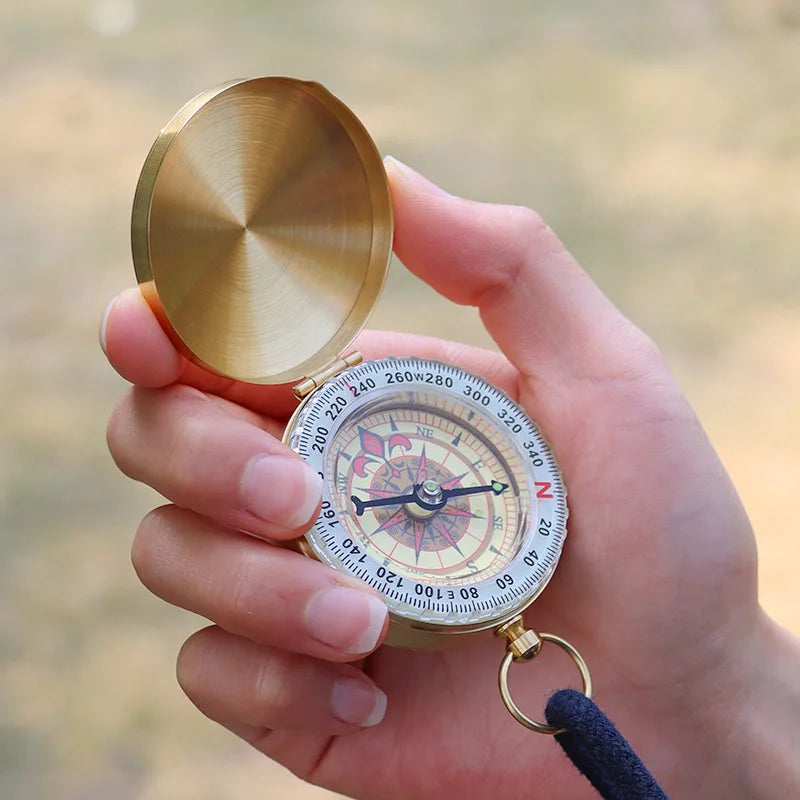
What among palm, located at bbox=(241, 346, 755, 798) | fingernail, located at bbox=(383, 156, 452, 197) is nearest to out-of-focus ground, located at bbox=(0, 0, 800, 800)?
palm, located at bbox=(241, 346, 755, 798)

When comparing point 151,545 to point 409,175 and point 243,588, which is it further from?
point 409,175

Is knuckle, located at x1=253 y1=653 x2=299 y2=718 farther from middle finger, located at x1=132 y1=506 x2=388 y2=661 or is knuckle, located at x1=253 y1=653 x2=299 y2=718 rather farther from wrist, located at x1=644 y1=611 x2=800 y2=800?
wrist, located at x1=644 y1=611 x2=800 y2=800

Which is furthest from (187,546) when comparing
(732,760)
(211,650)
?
(732,760)

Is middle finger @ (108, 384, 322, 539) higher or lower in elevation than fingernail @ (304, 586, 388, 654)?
higher

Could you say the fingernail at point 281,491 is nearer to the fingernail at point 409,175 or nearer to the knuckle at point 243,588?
the knuckle at point 243,588

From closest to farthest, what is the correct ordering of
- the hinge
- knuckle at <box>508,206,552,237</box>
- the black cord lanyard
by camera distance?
the black cord lanyard < the hinge < knuckle at <box>508,206,552,237</box>

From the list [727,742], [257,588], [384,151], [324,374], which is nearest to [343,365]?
[324,374]

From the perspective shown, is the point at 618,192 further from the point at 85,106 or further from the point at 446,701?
the point at 446,701

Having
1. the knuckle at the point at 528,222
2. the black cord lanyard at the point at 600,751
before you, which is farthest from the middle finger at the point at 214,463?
the knuckle at the point at 528,222
